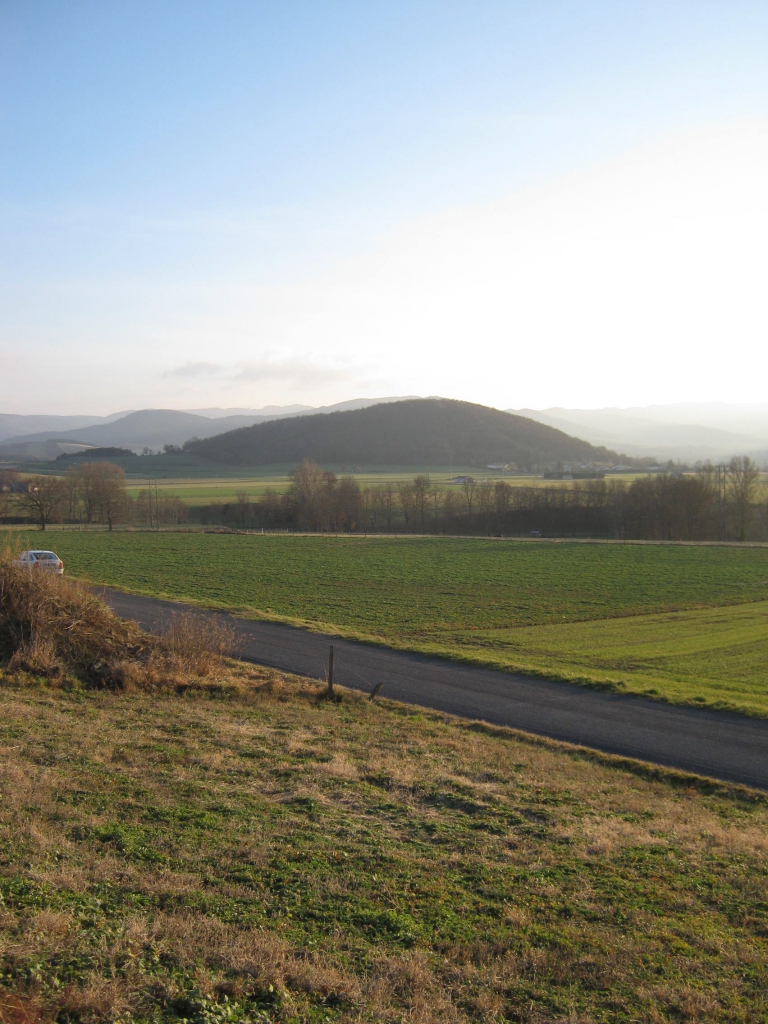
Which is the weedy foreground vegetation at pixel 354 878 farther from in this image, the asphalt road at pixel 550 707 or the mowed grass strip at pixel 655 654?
the mowed grass strip at pixel 655 654

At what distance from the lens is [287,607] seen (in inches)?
1291

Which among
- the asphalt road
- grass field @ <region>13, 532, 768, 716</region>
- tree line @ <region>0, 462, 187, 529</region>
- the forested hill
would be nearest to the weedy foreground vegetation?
the asphalt road

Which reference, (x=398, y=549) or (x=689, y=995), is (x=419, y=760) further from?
(x=398, y=549)

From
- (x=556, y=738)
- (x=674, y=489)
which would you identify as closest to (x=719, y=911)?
(x=556, y=738)

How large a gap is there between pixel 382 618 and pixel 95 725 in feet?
60.6

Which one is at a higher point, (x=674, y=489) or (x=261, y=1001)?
(x=674, y=489)

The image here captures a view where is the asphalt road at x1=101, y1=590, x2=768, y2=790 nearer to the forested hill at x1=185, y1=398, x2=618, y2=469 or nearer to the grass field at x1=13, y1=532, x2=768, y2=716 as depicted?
the grass field at x1=13, y1=532, x2=768, y2=716

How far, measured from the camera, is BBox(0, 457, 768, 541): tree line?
77.8 m

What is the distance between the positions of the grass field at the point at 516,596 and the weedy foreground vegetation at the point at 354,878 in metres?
9.22

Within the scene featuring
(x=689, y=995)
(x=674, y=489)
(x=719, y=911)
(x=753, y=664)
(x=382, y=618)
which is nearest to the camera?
(x=689, y=995)

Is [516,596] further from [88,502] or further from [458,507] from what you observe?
[88,502]

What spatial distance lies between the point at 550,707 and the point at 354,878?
11637 millimetres

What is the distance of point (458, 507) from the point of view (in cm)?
8938

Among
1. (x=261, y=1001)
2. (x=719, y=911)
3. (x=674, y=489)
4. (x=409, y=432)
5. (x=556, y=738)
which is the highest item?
(x=409, y=432)
